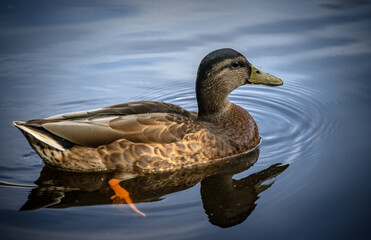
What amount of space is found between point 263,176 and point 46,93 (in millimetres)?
4338

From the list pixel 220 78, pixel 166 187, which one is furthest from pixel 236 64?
pixel 166 187

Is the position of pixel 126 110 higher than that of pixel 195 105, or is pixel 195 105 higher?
pixel 126 110

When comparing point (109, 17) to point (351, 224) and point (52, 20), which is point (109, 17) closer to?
point (52, 20)

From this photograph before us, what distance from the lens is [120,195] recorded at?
4715 mm

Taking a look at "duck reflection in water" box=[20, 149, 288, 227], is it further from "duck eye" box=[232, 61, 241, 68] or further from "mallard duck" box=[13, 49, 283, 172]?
"duck eye" box=[232, 61, 241, 68]

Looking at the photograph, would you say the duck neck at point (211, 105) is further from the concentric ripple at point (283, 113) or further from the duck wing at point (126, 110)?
the concentric ripple at point (283, 113)

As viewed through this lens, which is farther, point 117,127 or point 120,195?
point 117,127

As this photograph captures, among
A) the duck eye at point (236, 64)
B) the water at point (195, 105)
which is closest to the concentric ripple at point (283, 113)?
the water at point (195, 105)

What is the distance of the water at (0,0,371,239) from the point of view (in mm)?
4180

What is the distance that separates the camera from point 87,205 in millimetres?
4516

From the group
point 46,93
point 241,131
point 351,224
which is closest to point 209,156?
point 241,131

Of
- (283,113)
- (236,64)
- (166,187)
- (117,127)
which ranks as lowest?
(166,187)

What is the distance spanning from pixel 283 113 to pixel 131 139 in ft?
8.71

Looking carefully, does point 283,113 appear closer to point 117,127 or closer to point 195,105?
point 195,105
